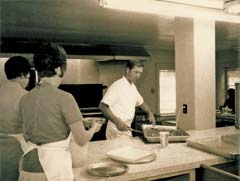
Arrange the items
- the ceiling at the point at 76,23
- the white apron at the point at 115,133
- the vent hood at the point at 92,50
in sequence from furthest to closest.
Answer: the vent hood at the point at 92,50 → the ceiling at the point at 76,23 → the white apron at the point at 115,133

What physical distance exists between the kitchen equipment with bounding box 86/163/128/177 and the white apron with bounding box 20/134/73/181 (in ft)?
0.55

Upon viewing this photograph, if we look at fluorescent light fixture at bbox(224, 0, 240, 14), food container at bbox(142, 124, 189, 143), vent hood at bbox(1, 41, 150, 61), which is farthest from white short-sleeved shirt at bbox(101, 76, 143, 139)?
vent hood at bbox(1, 41, 150, 61)

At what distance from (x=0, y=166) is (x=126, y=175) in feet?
3.87

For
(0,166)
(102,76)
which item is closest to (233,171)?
(0,166)

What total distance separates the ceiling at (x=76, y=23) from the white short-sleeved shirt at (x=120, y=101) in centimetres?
92

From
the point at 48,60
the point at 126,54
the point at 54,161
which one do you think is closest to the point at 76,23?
the point at 126,54

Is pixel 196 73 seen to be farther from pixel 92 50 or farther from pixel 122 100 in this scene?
pixel 92 50

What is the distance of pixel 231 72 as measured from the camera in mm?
7773

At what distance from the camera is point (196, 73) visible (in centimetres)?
314

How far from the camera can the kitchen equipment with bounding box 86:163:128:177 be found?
1.66m

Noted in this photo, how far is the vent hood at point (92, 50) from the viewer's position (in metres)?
5.01

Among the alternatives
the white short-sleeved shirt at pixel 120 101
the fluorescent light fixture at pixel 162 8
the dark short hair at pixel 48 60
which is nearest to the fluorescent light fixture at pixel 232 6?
the fluorescent light fixture at pixel 162 8

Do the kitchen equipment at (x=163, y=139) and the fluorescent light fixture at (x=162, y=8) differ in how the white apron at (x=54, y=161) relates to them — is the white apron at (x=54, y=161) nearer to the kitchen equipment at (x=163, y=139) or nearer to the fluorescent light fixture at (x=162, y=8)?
the kitchen equipment at (x=163, y=139)

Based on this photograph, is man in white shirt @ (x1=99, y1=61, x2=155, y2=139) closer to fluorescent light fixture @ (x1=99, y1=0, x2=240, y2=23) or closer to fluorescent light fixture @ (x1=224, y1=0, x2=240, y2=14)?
fluorescent light fixture @ (x1=99, y1=0, x2=240, y2=23)
